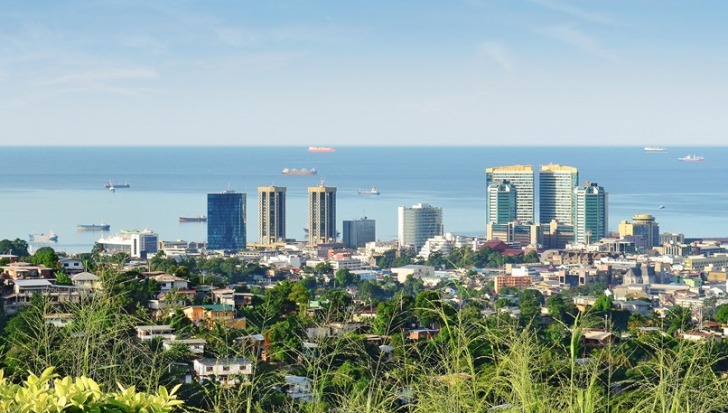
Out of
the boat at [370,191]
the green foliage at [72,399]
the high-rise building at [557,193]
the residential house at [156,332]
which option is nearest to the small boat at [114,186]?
the boat at [370,191]

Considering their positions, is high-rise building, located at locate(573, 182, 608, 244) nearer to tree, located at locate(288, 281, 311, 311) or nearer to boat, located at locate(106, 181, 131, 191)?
boat, located at locate(106, 181, 131, 191)

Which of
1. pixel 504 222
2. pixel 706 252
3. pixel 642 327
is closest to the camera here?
pixel 642 327

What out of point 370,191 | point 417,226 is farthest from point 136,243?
point 370,191

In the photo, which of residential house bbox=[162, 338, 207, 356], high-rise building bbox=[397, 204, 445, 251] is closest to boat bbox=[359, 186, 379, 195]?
high-rise building bbox=[397, 204, 445, 251]

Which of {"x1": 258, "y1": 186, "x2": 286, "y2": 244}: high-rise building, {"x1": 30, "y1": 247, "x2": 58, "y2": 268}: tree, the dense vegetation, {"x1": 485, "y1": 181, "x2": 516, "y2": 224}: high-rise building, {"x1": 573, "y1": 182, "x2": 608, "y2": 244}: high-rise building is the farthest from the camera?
{"x1": 485, "y1": 181, "x2": 516, "y2": 224}: high-rise building

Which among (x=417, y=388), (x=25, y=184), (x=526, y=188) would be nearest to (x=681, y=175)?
(x=526, y=188)

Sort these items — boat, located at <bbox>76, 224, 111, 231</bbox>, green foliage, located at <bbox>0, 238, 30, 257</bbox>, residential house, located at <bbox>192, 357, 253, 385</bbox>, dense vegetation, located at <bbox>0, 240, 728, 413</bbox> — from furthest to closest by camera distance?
boat, located at <bbox>76, 224, 111, 231</bbox>, green foliage, located at <bbox>0, 238, 30, 257</bbox>, residential house, located at <bbox>192, 357, 253, 385</bbox>, dense vegetation, located at <bbox>0, 240, 728, 413</bbox>

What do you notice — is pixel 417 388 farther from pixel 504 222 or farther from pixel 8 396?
pixel 504 222
